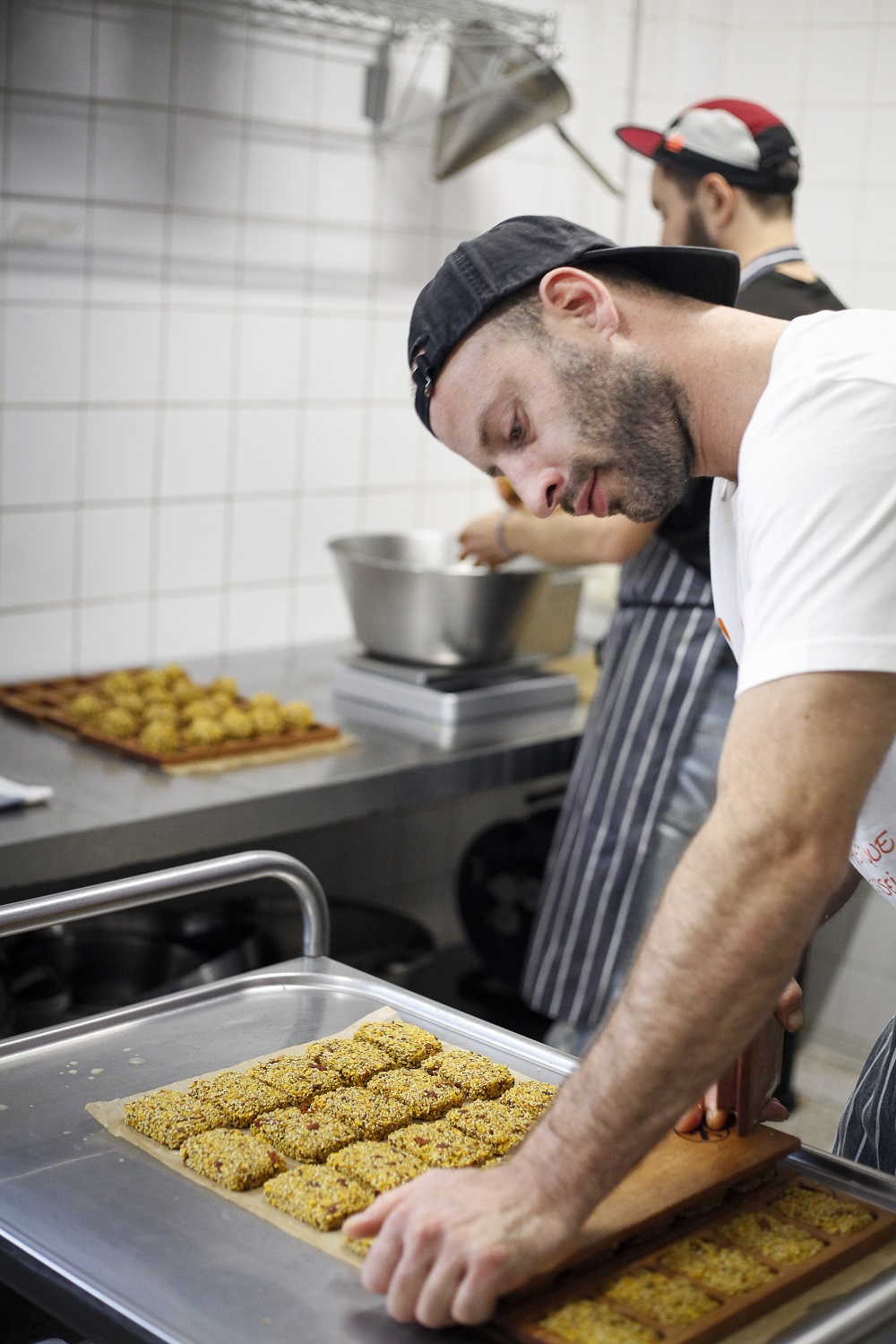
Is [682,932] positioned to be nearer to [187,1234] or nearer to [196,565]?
[187,1234]

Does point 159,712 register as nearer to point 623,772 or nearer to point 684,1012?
point 623,772

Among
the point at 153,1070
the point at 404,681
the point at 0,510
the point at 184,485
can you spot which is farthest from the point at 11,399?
the point at 153,1070

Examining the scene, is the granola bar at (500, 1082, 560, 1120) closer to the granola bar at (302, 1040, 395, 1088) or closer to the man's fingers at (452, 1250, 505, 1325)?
the granola bar at (302, 1040, 395, 1088)

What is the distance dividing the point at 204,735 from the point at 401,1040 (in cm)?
108

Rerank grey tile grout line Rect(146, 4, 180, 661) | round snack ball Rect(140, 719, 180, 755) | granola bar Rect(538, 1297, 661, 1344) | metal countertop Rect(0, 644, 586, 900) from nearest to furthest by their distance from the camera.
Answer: granola bar Rect(538, 1297, 661, 1344)
metal countertop Rect(0, 644, 586, 900)
round snack ball Rect(140, 719, 180, 755)
grey tile grout line Rect(146, 4, 180, 661)

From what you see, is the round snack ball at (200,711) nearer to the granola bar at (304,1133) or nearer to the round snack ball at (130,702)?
the round snack ball at (130,702)

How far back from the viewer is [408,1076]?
1147 mm

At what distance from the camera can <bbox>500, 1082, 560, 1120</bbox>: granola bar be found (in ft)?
3.61

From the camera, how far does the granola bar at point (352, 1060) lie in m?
1.14

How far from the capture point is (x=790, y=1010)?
1062mm

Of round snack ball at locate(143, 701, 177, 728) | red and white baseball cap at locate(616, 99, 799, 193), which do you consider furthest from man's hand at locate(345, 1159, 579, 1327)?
red and white baseball cap at locate(616, 99, 799, 193)

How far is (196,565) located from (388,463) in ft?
1.74

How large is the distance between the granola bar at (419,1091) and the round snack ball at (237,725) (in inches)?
44.9

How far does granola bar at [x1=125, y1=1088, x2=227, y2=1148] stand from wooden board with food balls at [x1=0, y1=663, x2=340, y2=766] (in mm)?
1094
